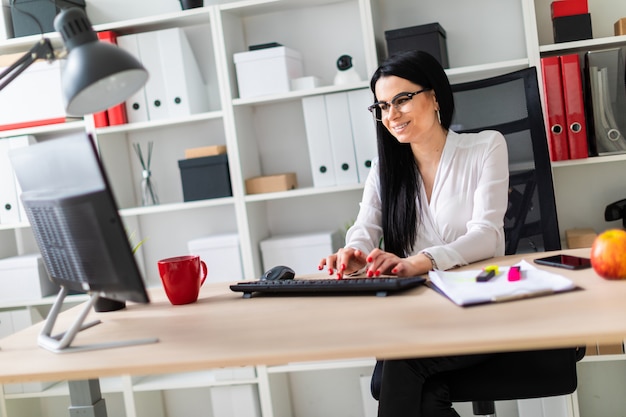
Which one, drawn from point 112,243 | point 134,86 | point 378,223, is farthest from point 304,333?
point 378,223

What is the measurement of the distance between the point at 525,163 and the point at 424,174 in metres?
0.32

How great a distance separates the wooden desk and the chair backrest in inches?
28.9

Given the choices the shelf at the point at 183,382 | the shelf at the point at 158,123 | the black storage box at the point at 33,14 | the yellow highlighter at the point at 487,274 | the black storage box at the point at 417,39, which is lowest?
the shelf at the point at 183,382

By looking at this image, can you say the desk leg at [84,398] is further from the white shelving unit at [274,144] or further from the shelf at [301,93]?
the shelf at [301,93]

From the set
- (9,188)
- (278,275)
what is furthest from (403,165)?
(9,188)

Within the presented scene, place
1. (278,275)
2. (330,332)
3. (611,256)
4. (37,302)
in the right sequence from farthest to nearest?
(37,302) → (278,275) → (611,256) → (330,332)

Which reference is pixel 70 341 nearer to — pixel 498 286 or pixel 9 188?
pixel 498 286

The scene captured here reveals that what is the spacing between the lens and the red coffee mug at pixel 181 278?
155 cm

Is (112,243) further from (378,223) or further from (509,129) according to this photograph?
(509,129)

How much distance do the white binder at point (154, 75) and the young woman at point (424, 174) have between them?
113 centimetres

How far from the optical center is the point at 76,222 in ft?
3.99

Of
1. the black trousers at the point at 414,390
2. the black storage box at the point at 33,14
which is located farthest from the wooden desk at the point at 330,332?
the black storage box at the point at 33,14

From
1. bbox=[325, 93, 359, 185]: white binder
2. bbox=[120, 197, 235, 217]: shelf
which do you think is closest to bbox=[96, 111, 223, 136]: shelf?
bbox=[120, 197, 235, 217]: shelf

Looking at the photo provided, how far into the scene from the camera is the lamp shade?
128 cm
